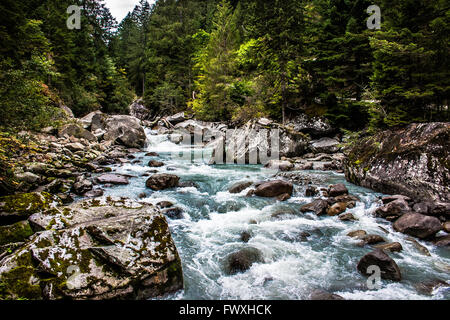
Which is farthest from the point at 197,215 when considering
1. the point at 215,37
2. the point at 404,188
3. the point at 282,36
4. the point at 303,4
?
the point at 215,37

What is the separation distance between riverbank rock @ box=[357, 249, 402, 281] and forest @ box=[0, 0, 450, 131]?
24.2ft

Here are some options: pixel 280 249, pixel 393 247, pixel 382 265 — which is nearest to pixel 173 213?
pixel 280 249

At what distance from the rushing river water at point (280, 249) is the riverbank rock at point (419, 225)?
0.90 ft

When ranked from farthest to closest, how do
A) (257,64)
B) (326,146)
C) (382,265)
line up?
1. (257,64)
2. (326,146)
3. (382,265)

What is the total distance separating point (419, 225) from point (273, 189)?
4604mm

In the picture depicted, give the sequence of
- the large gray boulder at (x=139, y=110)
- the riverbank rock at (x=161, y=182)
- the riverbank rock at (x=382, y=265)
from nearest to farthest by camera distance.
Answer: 1. the riverbank rock at (x=382, y=265)
2. the riverbank rock at (x=161, y=182)
3. the large gray boulder at (x=139, y=110)

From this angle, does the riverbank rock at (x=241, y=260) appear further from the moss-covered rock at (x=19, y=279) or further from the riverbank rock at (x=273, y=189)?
the riverbank rock at (x=273, y=189)

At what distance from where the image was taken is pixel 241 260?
5.14m

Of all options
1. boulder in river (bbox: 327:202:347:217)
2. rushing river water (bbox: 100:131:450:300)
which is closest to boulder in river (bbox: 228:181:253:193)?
rushing river water (bbox: 100:131:450:300)

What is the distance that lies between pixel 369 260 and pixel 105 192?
947cm

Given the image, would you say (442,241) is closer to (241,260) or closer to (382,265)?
(382,265)

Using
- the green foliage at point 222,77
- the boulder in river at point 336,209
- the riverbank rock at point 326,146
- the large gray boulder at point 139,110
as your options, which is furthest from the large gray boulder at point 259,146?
the large gray boulder at point 139,110

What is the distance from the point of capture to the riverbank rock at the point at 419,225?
6.01m

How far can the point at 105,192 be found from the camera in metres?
9.73
